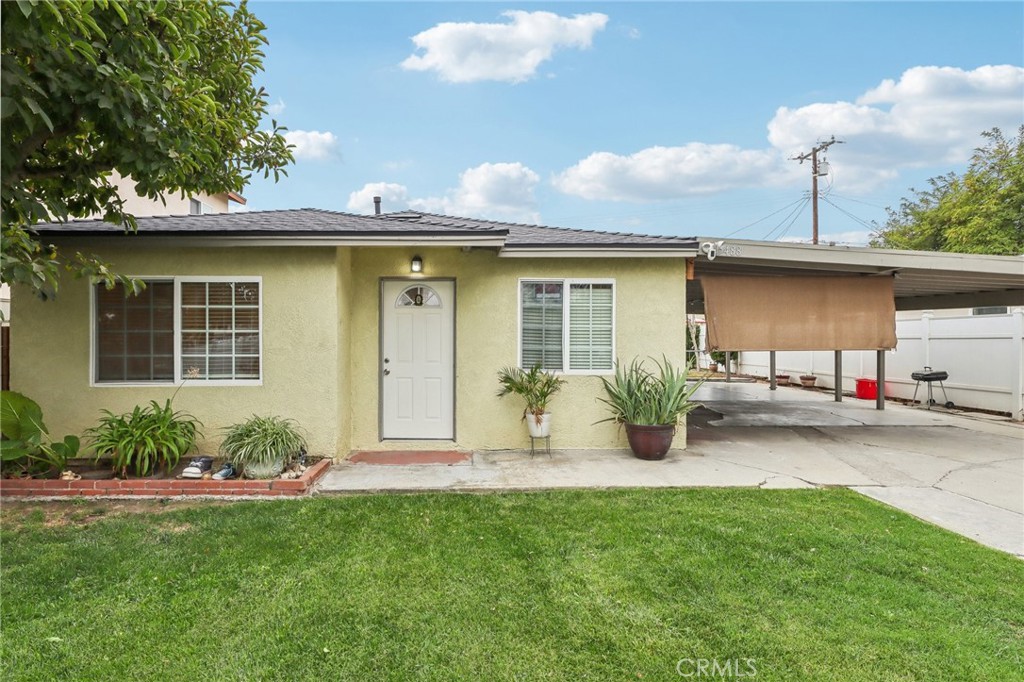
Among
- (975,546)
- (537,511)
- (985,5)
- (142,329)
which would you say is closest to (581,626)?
(537,511)

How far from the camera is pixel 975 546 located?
12.6 feet

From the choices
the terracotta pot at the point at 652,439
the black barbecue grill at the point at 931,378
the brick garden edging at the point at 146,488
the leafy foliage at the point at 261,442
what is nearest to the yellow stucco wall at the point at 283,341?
the leafy foliage at the point at 261,442

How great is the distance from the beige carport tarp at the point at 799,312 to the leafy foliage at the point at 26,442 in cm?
773

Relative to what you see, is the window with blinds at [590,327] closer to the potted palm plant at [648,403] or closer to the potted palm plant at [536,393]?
the potted palm plant at [648,403]

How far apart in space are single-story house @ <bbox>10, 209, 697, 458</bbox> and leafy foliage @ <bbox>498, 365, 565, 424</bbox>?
9.2 inches

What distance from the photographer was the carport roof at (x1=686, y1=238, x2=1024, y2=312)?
6777 mm

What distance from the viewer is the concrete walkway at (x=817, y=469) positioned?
4.91 m

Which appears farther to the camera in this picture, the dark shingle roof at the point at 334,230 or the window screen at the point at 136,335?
the window screen at the point at 136,335

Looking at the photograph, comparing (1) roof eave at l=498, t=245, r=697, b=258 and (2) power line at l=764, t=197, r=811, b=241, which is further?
(2) power line at l=764, t=197, r=811, b=241

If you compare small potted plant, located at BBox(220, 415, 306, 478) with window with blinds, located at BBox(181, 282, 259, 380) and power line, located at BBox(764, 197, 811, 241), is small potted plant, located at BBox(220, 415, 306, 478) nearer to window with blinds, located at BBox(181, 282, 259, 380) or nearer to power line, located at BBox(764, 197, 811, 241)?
window with blinds, located at BBox(181, 282, 259, 380)

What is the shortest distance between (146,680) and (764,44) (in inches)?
588

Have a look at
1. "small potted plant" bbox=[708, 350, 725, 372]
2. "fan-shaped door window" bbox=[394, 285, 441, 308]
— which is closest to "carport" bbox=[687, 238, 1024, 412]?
"fan-shaped door window" bbox=[394, 285, 441, 308]

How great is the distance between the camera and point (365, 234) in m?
5.70

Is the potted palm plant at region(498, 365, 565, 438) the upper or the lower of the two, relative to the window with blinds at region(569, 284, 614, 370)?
lower
